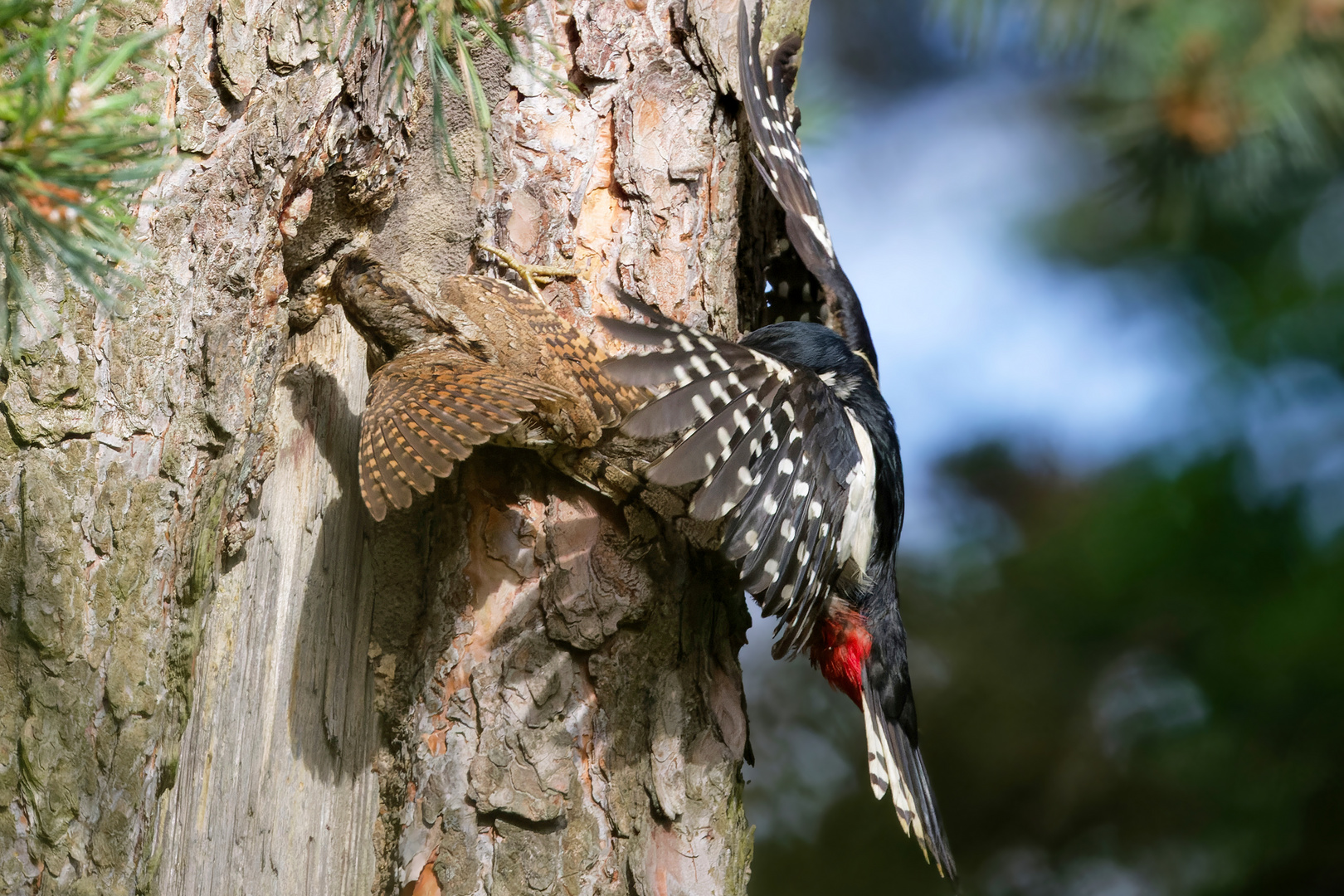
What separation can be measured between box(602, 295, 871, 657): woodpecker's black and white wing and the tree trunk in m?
0.26

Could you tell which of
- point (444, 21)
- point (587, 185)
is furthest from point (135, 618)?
point (587, 185)

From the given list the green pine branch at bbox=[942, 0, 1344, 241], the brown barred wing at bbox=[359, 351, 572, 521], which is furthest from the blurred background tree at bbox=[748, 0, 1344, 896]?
the brown barred wing at bbox=[359, 351, 572, 521]

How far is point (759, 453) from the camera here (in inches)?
76.6

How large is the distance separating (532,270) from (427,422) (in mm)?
585

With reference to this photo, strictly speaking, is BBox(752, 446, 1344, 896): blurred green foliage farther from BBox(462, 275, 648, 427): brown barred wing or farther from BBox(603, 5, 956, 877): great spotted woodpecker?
BBox(462, 275, 648, 427): brown barred wing

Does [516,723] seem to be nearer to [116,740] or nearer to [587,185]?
[116,740]

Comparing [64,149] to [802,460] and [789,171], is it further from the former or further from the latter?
[789,171]

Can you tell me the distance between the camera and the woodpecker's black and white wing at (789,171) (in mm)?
2512

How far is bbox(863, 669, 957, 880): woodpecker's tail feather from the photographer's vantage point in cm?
225

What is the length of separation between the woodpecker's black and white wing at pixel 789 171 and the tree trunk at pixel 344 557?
8 centimetres

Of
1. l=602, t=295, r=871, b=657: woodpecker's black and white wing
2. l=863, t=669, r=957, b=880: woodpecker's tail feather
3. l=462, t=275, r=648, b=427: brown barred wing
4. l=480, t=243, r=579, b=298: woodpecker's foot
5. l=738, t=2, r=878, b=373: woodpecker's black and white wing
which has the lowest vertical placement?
l=863, t=669, r=957, b=880: woodpecker's tail feather

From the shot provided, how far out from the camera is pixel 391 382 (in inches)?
81.7

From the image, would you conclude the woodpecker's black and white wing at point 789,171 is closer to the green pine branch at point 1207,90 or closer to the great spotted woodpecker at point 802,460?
the great spotted woodpecker at point 802,460

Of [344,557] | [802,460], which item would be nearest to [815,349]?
[802,460]
